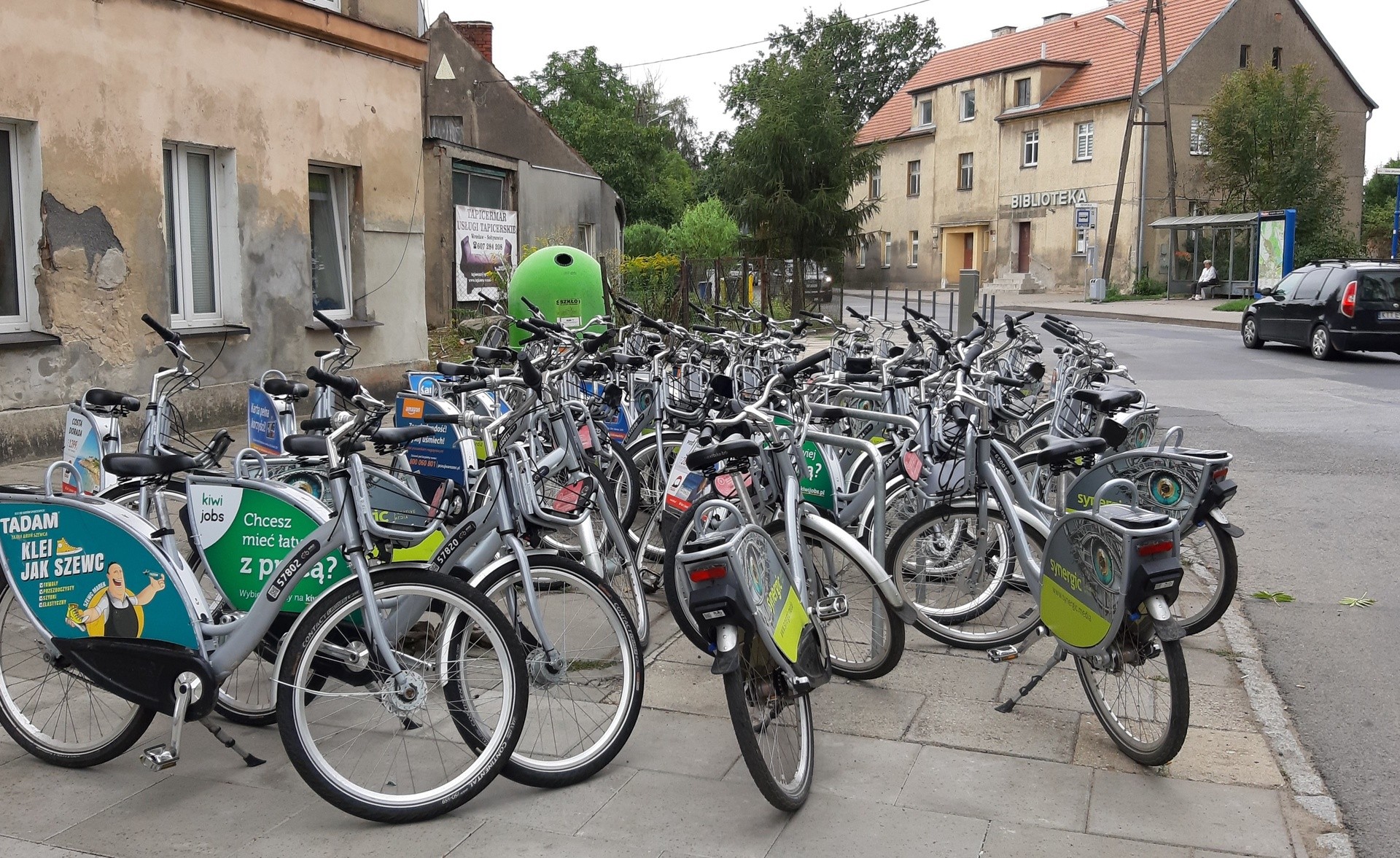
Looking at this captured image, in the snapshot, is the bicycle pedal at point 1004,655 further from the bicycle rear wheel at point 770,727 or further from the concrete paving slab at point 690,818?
the concrete paving slab at point 690,818

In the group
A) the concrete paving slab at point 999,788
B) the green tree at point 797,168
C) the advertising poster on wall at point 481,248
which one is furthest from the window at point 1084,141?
the concrete paving slab at point 999,788

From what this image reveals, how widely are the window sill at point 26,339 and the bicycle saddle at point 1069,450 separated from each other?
22.9 feet

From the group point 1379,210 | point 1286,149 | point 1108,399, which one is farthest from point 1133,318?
point 1379,210

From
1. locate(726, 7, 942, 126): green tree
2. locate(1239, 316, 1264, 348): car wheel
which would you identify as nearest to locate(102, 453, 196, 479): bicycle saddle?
locate(1239, 316, 1264, 348): car wheel

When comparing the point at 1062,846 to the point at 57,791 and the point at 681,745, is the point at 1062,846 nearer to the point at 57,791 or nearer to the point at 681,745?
the point at 681,745

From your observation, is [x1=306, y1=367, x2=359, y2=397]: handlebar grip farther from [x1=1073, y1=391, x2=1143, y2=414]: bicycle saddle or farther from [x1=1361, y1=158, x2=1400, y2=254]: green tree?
[x1=1361, y1=158, x2=1400, y2=254]: green tree

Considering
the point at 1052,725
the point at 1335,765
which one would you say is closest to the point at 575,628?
the point at 1052,725

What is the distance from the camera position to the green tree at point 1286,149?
36906 millimetres

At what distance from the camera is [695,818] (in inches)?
143

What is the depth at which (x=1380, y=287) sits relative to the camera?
18.5 metres

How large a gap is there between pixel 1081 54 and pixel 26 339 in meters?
44.2

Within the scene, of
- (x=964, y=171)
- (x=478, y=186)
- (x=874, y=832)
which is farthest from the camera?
(x=964, y=171)

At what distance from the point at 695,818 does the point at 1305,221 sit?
39.1 m

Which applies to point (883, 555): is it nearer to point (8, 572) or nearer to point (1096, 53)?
point (8, 572)
